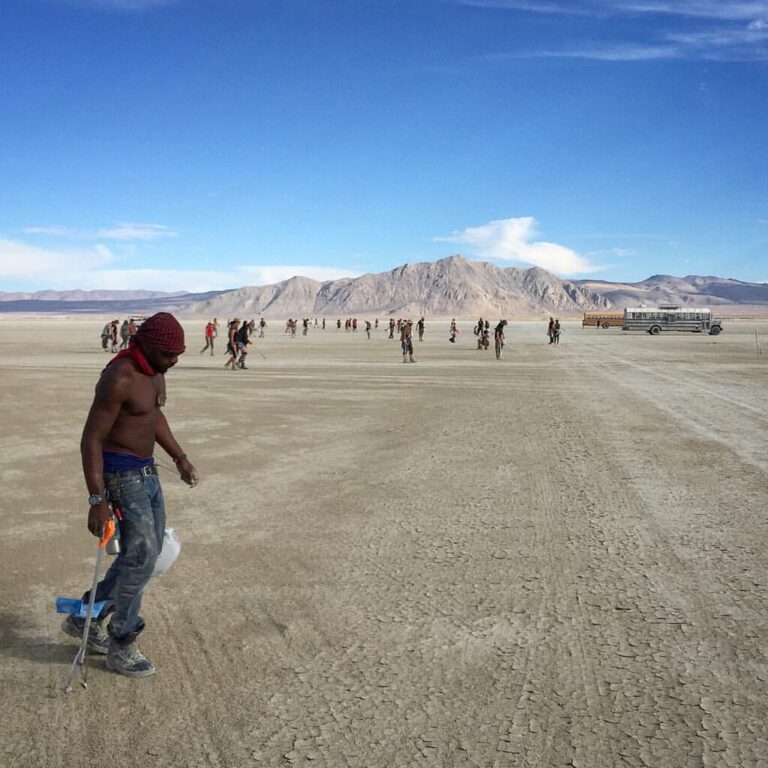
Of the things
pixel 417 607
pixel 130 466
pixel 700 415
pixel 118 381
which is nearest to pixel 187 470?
pixel 130 466

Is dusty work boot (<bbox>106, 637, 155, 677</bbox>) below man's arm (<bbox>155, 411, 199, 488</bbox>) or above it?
below

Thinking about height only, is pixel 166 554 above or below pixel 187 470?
below

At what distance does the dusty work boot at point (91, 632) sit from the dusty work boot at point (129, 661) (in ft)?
0.71

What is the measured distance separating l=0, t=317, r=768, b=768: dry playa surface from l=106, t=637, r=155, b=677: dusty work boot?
0.07 meters

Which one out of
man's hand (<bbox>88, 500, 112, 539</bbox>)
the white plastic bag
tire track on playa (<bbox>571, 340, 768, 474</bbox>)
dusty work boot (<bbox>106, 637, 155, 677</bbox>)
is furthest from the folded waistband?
tire track on playa (<bbox>571, 340, 768, 474</bbox>)

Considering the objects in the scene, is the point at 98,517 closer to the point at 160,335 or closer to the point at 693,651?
the point at 160,335

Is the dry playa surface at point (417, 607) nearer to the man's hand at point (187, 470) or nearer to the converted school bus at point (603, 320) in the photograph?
the man's hand at point (187, 470)

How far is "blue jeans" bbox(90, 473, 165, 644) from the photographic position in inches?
149

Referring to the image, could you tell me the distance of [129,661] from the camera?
393cm

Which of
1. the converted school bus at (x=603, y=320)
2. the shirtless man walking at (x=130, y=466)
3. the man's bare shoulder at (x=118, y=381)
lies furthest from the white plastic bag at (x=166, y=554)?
the converted school bus at (x=603, y=320)

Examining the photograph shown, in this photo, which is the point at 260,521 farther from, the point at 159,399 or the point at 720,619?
the point at 720,619

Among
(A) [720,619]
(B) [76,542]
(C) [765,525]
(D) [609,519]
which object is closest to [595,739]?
(A) [720,619]

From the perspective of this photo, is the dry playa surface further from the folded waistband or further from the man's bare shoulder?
the man's bare shoulder

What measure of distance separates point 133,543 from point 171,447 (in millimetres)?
621
